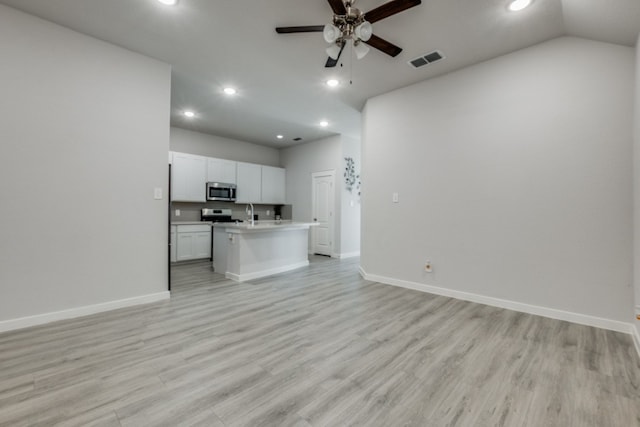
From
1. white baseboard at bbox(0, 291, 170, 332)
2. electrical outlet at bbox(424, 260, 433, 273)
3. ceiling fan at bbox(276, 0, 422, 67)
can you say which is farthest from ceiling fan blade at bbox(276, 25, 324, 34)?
white baseboard at bbox(0, 291, 170, 332)

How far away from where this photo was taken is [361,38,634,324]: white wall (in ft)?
8.52

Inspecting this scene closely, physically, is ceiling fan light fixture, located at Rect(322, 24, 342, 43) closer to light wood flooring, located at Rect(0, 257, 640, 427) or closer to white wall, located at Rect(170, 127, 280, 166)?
light wood flooring, located at Rect(0, 257, 640, 427)

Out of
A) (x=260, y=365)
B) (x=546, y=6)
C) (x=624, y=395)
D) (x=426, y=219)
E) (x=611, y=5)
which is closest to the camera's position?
(x=624, y=395)

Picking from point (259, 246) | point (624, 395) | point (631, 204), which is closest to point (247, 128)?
point (259, 246)

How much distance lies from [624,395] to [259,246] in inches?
161

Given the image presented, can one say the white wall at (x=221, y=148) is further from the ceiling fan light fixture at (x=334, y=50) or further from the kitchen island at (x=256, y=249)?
the ceiling fan light fixture at (x=334, y=50)

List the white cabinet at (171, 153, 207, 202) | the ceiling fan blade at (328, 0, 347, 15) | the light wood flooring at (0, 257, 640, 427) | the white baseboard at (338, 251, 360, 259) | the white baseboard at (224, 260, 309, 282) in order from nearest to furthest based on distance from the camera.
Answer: the light wood flooring at (0, 257, 640, 427)
the ceiling fan blade at (328, 0, 347, 15)
the white baseboard at (224, 260, 309, 282)
the white cabinet at (171, 153, 207, 202)
the white baseboard at (338, 251, 360, 259)

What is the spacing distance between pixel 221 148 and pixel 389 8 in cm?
543

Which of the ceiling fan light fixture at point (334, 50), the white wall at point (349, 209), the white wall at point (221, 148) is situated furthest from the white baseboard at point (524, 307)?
the white wall at point (221, 148)

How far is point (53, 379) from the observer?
1787 millimetres

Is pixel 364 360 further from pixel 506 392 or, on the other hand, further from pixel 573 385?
pixel 573 385

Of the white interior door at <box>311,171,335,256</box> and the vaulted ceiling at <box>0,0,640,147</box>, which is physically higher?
the vaulted ceiling at <box>0,0,640,147</box>

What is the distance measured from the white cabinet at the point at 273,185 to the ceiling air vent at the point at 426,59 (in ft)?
15.3

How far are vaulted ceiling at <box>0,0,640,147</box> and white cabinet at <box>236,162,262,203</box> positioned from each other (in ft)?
8.28
